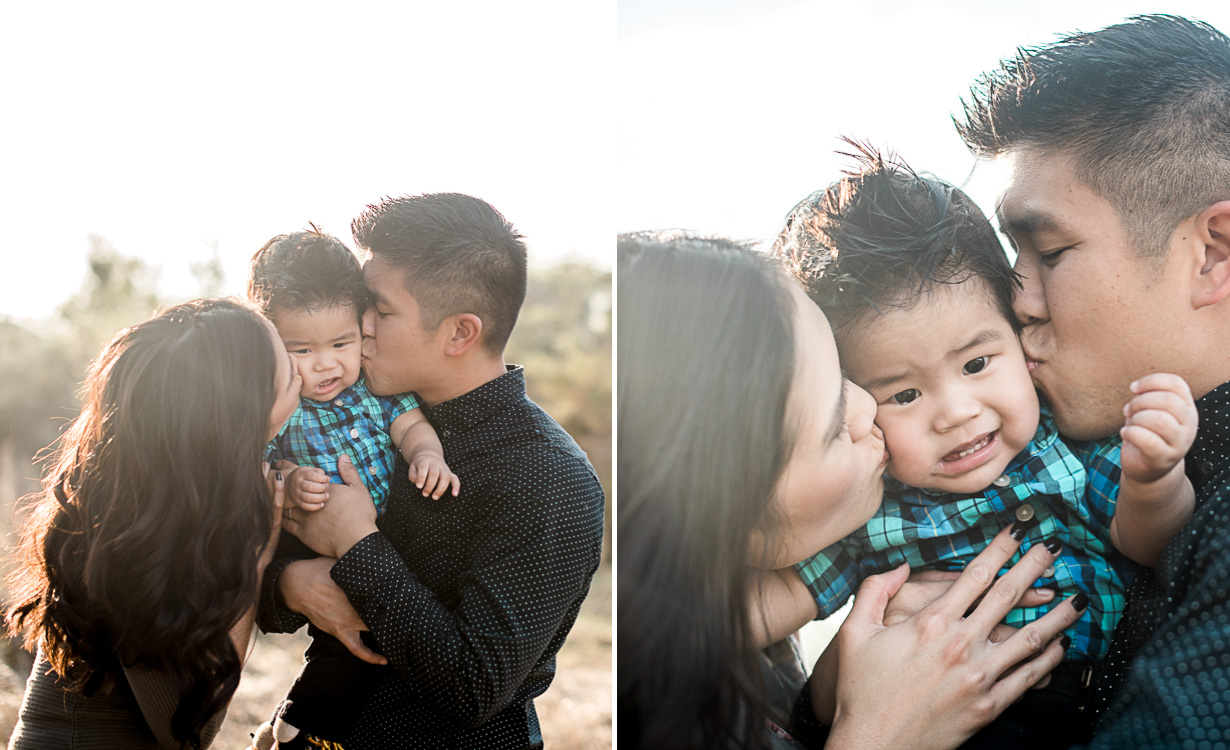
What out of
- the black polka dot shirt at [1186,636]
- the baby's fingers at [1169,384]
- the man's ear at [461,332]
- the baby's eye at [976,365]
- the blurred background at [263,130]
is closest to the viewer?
the black polka dot shirt at [1186,636]

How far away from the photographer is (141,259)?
2.56 metres

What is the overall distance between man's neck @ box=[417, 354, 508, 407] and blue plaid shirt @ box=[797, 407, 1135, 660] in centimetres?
87

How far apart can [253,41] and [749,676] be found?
200 centimetres

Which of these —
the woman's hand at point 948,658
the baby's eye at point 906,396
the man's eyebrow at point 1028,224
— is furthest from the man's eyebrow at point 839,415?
the man's eyebrow at point 1028,224

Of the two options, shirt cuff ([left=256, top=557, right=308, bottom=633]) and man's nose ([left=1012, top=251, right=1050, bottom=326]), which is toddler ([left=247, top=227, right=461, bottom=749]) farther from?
man's nose ([left=1012, top=251, right=1050, bottom=326])

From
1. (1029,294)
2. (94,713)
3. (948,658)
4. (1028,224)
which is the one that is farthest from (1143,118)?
(94,713)

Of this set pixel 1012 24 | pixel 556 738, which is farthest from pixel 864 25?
pixel 556 738

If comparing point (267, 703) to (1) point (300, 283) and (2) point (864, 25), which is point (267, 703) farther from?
(2) point (864, 25)

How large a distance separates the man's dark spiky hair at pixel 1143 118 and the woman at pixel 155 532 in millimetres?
1676

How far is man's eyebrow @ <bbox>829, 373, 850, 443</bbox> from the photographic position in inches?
73.9

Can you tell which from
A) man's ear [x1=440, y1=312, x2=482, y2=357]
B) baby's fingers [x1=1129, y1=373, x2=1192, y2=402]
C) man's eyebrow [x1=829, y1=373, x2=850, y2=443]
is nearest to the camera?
baby's fingers [x1=1129, y1=373, x2=1192, y2=402]

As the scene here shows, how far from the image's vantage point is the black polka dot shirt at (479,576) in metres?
1.80

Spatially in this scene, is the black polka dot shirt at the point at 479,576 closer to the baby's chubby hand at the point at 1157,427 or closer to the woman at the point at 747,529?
the woman at the point at 747,529

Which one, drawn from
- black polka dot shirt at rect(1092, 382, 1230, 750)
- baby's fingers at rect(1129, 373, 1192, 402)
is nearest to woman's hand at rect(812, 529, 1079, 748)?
black polka dot shirt at rect(1092, 382, 1230, 750)
